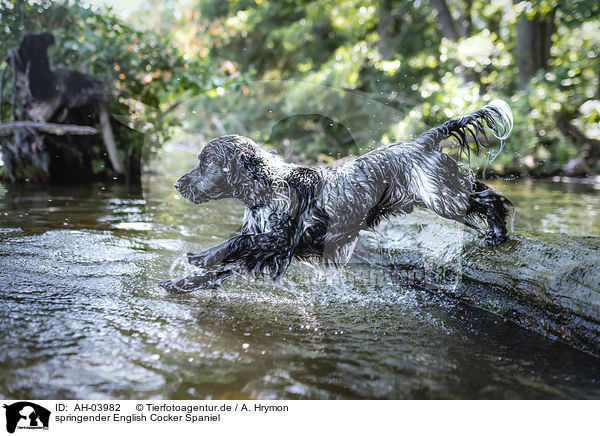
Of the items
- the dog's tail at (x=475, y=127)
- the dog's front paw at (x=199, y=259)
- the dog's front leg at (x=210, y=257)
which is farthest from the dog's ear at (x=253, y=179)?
the dog's tail at (x=475, y=127)

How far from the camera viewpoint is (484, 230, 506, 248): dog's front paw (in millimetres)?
3465

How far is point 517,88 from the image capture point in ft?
41.3

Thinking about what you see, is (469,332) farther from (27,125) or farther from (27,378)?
(27,125)

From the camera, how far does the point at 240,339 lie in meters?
2.60

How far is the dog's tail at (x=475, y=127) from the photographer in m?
3.39

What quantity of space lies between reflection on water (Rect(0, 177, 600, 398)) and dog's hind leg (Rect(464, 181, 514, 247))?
0.68 meters

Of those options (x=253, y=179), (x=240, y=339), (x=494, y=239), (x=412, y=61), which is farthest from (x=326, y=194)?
(x=412, y=61)

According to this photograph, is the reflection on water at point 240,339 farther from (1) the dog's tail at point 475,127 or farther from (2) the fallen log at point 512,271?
(1) the dog's tail at point 475,127

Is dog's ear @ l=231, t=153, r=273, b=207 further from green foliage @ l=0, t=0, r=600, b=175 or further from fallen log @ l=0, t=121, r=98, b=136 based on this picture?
fallen log @ l=0, t=121, r=98, b=136
